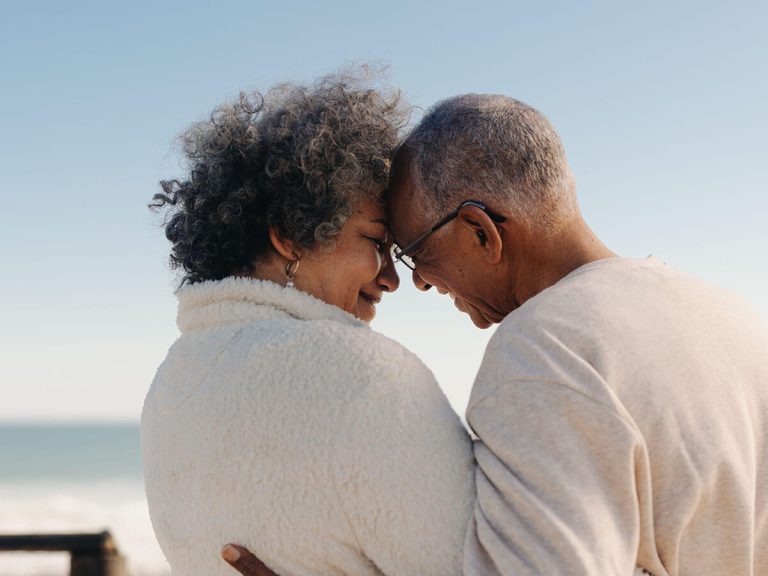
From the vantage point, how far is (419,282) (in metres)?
2.72

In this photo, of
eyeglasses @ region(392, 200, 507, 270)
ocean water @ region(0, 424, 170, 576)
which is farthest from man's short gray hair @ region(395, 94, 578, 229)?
ocean water @ region(0, 424, 170, 576)

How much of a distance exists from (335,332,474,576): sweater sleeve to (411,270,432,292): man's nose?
0.93m

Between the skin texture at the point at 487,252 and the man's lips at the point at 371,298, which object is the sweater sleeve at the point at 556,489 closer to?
the skin texture at the point at 487,252

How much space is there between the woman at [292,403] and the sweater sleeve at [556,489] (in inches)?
3.5

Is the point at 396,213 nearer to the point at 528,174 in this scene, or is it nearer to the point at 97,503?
the point at 528,174

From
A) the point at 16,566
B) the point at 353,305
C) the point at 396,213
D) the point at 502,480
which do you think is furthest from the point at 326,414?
the point at 16,566

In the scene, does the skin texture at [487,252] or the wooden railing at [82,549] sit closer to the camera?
the skin texture at [487,252]

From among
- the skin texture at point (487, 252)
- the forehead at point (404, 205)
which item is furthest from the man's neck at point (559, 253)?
the forehead at point (404, 205)

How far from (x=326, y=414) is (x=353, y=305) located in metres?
0.72

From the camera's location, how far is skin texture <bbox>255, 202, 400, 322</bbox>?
7.55 ft

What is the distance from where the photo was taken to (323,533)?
1749 mm

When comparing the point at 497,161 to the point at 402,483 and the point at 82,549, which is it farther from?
the point at 82,549

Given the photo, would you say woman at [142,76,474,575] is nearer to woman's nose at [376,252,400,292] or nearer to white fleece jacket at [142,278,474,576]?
white fleece jacket at [142,278,474,576]

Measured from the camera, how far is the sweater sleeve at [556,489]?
5.22 ft
